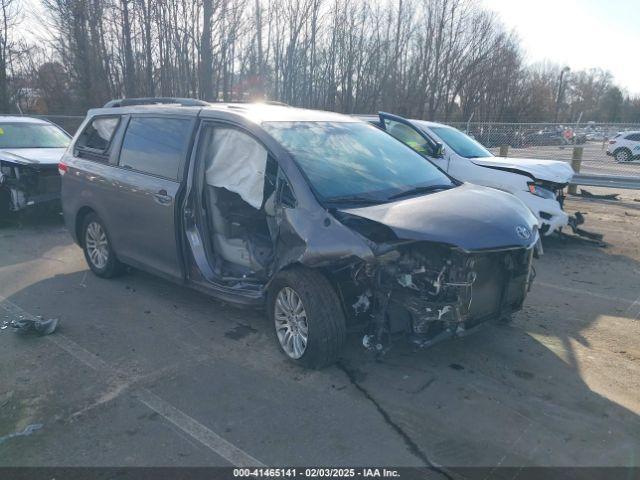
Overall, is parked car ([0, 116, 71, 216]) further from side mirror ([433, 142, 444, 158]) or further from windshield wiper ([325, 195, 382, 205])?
windshield wiper ([325, 195, 382, 205])

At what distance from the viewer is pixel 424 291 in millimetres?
3615

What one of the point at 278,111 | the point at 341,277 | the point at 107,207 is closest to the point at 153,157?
the point at 107,207

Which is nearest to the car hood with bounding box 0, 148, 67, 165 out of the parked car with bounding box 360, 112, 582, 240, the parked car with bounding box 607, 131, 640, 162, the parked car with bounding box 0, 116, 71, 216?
the parked car with bounding box 0, 116, 71, 216

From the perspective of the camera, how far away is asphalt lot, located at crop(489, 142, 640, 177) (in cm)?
1409

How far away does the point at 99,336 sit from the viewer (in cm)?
467

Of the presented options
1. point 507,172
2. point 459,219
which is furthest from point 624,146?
point 459,219

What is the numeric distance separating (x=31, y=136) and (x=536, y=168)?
8.91 meters

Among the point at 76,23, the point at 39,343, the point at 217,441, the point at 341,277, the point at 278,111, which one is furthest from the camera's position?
the point at 76,23

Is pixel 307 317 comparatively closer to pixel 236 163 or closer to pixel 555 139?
pixel 236 163

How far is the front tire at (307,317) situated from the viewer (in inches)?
148

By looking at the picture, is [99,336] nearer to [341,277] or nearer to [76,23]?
[341,277]

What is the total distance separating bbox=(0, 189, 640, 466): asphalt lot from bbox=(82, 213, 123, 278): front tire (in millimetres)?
478

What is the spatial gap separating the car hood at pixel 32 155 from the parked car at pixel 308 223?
10.1 ft

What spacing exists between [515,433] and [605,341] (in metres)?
1.91
